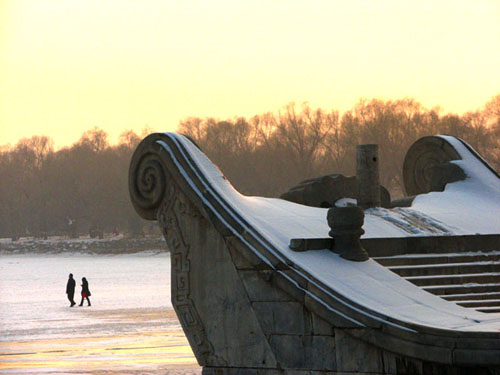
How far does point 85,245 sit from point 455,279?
8041cm

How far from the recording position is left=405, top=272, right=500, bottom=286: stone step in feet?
34.9

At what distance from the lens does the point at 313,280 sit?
374 inches

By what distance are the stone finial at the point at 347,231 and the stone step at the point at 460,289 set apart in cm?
82

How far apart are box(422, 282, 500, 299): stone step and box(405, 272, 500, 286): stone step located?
0.25ft

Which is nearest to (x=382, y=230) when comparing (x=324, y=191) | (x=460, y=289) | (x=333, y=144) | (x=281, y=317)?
(x=460, y=289)

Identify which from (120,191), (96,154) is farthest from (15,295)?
(96,154)

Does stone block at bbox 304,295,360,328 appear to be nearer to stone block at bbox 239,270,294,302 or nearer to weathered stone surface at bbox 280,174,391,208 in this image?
stone block at bbox 239,270,294,302

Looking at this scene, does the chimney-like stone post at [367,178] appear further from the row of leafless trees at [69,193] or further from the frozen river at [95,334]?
the row of leafless trees at [69,193]

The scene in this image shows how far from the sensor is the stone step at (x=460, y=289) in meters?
10.5

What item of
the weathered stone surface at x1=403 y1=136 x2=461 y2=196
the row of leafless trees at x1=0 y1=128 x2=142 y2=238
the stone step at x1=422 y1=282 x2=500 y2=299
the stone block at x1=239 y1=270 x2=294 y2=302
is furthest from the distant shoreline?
the stone block at x1=239 y1=270 x2=294 y2=302

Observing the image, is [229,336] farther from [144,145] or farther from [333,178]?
[333,178]

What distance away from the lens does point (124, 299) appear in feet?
91.4

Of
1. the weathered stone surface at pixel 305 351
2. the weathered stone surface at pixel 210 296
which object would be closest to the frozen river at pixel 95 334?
the weathered stone surface at pixel 210 296

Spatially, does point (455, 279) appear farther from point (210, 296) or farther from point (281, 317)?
Answer: point (210, 296)
